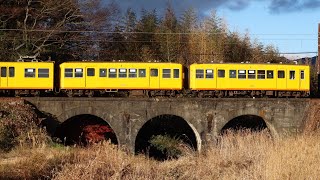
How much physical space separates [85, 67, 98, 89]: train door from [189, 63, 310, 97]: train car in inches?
239

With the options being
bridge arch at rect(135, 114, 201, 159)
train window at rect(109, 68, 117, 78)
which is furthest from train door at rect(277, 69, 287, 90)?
train window at rect(109, 68, 117, 78)

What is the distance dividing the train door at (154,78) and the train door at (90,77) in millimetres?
3371

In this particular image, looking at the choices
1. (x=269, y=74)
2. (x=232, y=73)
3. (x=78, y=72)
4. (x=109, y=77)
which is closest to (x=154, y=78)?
(x=109, y=77)

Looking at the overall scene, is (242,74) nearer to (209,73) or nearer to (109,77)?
(209,73)

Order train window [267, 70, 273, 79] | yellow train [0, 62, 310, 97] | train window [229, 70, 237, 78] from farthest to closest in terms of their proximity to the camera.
Answer: train window [267, 70, 273, 79], train window [229, 70, 237, 78], yellow train [0, 62, 310, 97]

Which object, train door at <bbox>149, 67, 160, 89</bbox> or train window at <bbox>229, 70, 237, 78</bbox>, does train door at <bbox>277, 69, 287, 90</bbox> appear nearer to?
train window at <bbox>229, 70, 237, 78</bbox>

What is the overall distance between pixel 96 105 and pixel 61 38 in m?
13.1

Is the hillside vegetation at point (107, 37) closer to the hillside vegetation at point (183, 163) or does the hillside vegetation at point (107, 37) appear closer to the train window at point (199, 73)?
the train window at point (199, 73)

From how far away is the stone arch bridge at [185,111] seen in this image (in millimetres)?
25906

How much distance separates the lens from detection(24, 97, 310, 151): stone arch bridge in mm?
25906

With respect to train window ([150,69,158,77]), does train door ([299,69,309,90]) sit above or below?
below

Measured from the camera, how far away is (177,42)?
143ft

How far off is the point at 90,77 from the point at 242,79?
939cm

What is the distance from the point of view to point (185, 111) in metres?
26.9
